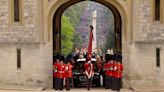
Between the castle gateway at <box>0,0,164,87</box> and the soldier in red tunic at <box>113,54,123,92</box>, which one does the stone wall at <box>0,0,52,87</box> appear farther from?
the soldier in red tunic at <box>113,54,123,92</box>

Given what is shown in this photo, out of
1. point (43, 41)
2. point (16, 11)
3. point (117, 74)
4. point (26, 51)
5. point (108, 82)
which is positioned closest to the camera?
point (117, 74)

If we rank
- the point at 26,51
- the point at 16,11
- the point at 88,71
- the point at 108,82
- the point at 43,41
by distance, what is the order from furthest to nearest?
the point at 108,82
the point at 16,11
the point at 43,41
the point at 26,51
the point at 88,71

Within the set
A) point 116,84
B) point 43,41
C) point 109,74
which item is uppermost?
Result: point 43,41

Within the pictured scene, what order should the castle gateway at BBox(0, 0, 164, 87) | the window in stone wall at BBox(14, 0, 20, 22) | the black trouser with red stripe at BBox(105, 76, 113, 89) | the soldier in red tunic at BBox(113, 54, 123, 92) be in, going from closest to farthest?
the soldier in red tunic at BBox(113, 54, 123, 92) → the castle gateway at BBox(0, 0, 164, 87) → the black trouser with red stripe at BBox(105, 76, 113, 89) → the window in stone wall at BBox(14, 0, 20, 22)

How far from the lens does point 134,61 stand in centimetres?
2178

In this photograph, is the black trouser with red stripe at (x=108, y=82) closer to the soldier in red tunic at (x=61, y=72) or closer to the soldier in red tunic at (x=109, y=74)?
the soldier in red tunic at (x=109, y=74)

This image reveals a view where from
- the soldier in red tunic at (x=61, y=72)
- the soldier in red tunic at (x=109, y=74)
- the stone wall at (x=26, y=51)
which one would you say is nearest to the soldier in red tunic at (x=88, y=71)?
the soldier in red tunic at (x=109, y=74)

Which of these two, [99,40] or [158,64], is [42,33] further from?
[99,40]

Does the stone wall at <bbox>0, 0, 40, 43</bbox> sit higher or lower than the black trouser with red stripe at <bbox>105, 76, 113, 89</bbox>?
higher

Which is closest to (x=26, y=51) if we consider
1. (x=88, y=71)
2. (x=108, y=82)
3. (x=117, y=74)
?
(x=88, y=71)

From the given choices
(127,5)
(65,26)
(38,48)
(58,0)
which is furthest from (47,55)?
(65,26)

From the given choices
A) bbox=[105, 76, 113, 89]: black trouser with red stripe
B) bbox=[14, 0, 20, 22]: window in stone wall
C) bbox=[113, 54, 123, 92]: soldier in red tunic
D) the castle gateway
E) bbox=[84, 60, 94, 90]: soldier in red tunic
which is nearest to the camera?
bbox=[113, 54, 123, 92]: soldier in red tunic

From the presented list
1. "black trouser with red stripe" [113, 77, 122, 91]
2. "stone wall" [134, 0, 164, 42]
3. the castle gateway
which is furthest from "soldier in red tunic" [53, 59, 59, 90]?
"stone wall" [134, 0, 164, 42]

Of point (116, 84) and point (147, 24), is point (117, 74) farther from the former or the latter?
point (147, 24)
